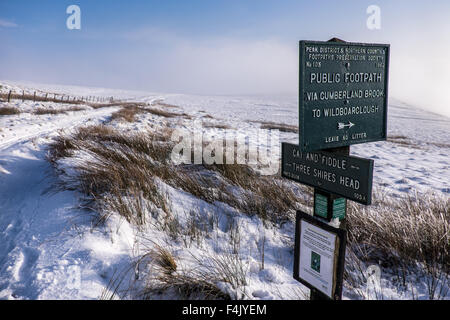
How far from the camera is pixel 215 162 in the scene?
→ 210 inches

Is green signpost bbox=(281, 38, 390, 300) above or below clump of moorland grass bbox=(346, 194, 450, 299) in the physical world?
above

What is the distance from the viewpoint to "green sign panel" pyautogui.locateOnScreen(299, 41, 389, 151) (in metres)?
1.76

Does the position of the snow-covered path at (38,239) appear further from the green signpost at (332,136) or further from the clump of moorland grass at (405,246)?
the clump of moorland grass at (405,246)

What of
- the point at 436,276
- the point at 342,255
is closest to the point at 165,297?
the point at 342,255

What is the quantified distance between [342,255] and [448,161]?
917cm

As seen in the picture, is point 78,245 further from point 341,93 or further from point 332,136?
point 341,93

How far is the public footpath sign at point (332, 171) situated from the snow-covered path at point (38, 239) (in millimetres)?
1658

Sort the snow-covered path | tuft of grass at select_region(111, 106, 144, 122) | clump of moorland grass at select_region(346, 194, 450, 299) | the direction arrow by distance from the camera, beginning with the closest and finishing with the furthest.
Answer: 1. the direction arrow
2. the snow-covered path
3. clump of moorland grass at select_region(346, 194, 450, 299)
4. tuft of grass at select_region(111, 106, 144, 122)

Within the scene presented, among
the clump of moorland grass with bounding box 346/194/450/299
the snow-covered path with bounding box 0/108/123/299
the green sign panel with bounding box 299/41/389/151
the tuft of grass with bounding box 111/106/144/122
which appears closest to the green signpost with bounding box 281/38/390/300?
the green sign panel with bounding box 299/41/389/151

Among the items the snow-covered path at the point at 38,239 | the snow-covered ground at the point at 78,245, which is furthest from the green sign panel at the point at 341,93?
the snow-covered path at the point at 38,239

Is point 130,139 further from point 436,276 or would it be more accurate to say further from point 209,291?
point 436,276

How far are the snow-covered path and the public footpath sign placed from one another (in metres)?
1.66

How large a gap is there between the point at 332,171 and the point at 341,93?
50 cm

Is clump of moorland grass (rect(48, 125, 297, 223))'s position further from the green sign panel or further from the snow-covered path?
the green sign panel
